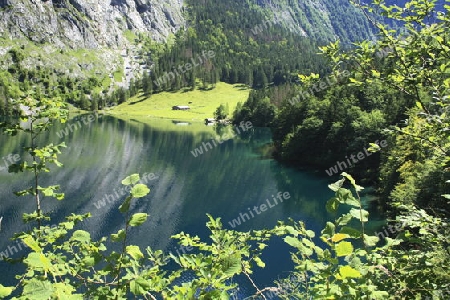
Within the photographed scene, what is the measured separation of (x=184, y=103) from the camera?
176 meters

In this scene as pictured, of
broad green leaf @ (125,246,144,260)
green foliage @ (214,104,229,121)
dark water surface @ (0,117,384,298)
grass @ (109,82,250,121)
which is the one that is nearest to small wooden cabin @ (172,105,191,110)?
grass @ (109,82,250,121)

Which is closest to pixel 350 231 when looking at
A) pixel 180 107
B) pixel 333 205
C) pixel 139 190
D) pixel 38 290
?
pixel 333 205

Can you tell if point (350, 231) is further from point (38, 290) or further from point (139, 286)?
point (38, 290)

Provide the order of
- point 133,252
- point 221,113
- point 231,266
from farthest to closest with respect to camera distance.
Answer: point 221,113
point 133,252
point 231,266

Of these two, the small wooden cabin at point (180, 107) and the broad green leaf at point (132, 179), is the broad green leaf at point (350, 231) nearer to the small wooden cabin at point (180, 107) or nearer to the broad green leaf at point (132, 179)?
the broad green leaf at point (132, 179)

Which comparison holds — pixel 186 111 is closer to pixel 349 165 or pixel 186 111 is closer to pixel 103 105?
pixel 103 105

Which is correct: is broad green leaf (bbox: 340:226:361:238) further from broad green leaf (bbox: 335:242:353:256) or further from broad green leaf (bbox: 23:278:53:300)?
broad green leaf (bbox: 23:278:53:300)

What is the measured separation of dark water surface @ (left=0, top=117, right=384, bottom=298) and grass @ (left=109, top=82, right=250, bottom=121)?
226ft

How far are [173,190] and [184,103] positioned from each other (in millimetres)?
128188

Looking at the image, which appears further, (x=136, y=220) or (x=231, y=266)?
(x=231, y=266)

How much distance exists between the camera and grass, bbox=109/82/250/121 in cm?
16038

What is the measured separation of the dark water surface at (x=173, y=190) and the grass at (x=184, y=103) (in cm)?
6900

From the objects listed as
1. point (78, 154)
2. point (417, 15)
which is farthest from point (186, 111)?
point (417, 15)

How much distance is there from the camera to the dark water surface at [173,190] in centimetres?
3556
